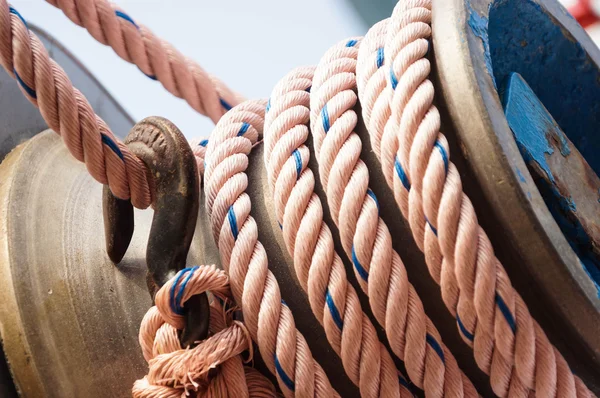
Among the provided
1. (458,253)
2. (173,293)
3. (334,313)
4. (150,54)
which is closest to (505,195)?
(458,253)

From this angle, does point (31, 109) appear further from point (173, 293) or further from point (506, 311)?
point (506, 311)

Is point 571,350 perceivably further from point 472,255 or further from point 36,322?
point 36,322

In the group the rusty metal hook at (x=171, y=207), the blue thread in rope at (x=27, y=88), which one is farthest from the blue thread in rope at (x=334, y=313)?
the blue thread in rope at (x=27, y=88)

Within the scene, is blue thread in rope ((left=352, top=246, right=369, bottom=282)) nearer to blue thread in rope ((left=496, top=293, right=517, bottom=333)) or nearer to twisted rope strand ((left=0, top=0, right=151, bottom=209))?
blue thread in rope ((left=496, top=293, right=517, bottom=333))

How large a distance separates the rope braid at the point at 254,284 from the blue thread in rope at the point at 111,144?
0.26 ft

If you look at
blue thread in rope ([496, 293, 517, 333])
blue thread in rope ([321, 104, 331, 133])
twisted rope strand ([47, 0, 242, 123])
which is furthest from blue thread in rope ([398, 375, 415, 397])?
twisted rope strand ([47, 0, 242, 123])

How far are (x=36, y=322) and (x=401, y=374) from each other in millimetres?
344

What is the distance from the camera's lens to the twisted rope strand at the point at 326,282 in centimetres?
49

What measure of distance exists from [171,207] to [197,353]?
0.13 meters

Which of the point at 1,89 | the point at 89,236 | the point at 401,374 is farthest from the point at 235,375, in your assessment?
the point at 1,89

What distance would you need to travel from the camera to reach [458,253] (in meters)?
Answer: 0.46

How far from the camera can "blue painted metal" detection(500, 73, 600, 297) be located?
0.59 m

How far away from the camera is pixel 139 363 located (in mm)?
601

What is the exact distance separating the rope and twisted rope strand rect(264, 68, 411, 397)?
69 mm
